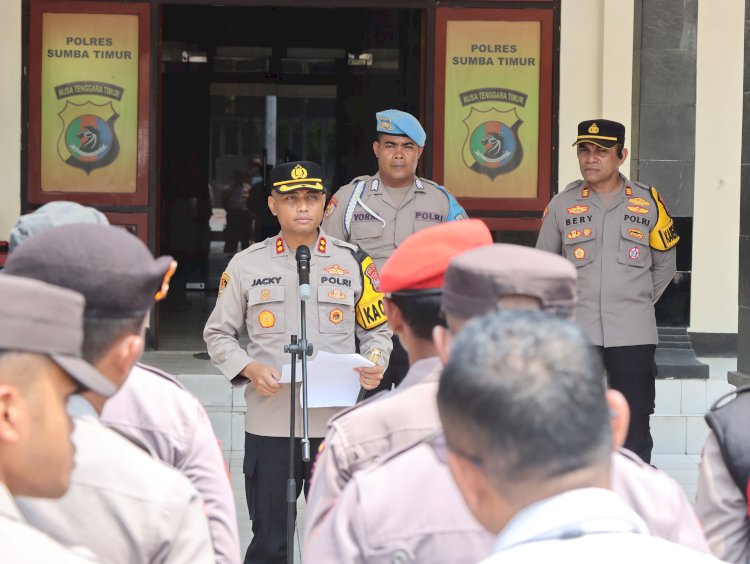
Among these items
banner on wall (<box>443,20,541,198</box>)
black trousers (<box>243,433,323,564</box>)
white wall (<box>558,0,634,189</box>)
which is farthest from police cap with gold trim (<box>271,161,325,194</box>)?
white wall (<box>558,0,634,189</box>)

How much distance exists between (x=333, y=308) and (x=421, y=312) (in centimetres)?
212

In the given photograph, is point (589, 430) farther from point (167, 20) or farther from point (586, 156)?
point (167, 20)

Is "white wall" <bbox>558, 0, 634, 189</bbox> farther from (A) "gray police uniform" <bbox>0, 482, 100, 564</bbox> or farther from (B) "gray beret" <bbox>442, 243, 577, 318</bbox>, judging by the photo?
(A) "gray police uniform" <bbox>0, 482, 100, 564</bbox>

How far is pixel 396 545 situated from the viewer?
1.88 metres

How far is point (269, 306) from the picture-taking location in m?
4.35

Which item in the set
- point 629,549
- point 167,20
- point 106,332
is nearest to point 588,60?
point 106,332

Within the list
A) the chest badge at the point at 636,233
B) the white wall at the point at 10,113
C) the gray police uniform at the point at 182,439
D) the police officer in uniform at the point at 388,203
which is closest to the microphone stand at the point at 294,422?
the gray police uniform at the point at 182,439

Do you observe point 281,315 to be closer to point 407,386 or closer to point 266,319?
point 266,319

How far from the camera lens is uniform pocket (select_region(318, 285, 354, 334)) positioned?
438cm

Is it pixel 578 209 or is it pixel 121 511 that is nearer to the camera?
pixel 121 511

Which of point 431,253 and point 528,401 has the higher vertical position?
point 431,253

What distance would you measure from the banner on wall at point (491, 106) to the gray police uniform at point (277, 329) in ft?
12.5

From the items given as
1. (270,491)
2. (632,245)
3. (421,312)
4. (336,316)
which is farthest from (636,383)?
(421,312)

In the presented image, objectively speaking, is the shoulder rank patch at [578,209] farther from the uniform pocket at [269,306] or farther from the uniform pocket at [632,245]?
the uniform pocket at [269,306]
